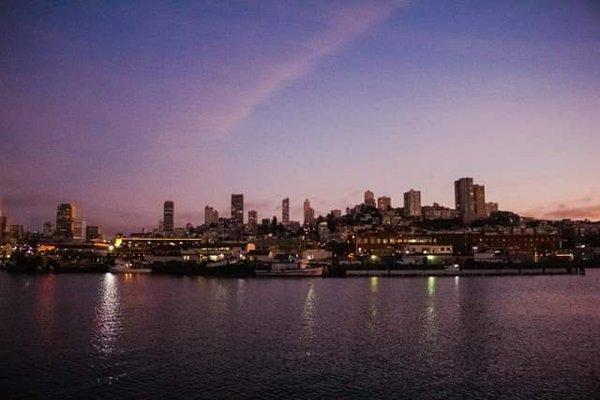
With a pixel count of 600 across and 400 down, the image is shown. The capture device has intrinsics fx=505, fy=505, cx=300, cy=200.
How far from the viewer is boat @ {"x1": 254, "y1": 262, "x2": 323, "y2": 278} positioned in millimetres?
107500

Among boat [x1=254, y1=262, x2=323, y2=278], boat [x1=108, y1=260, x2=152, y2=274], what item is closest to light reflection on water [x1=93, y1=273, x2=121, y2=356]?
boat [x1=254, y1=262, x2=323, y2=278]

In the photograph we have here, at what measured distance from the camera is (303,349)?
31.4 meters

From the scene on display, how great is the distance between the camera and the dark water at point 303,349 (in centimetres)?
2389

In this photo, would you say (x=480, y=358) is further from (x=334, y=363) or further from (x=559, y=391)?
(x=334, y=363)

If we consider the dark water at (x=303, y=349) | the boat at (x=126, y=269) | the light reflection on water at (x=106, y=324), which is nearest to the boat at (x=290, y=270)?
the boat at (x=126, y=269)

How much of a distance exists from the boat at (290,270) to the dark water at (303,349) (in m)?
51.6

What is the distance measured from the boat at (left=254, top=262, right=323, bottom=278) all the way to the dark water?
51.6 meters

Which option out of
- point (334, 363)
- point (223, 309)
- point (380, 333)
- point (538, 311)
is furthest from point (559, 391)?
Answer: point (223, 309)

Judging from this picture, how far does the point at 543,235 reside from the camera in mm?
162250

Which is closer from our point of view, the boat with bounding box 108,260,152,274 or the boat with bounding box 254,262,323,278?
the boat with bounding box 254,262,323,278

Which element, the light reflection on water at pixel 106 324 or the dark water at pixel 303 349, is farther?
the light reflection on water at pixel 106 324

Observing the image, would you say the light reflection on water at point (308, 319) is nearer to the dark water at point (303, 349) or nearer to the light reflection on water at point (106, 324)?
the dark water at point (303, 349)

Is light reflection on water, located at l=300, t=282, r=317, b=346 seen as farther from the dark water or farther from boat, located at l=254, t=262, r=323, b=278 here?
boat, located at l=254, t=262, r=323, b=278

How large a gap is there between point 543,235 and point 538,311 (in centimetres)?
12657
